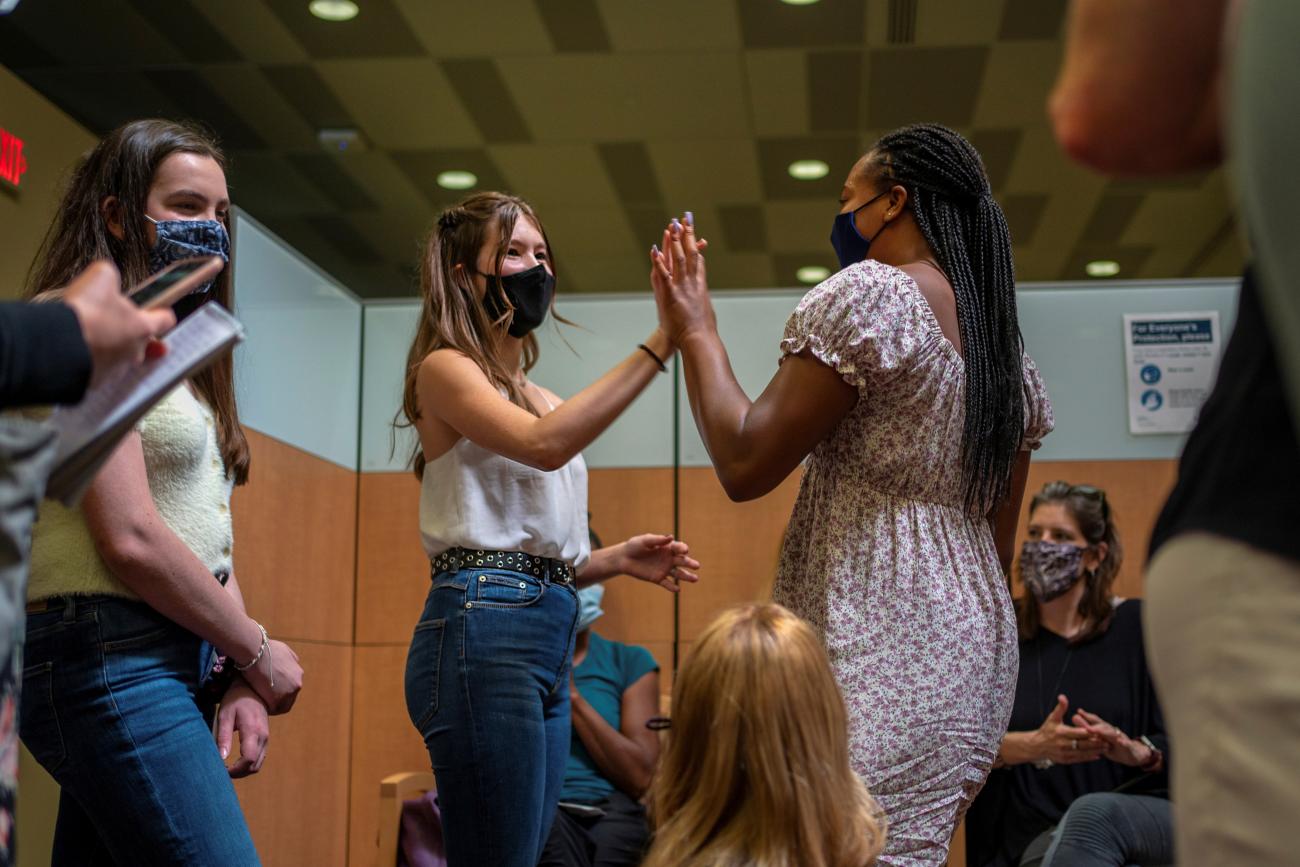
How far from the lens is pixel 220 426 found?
1.81 m

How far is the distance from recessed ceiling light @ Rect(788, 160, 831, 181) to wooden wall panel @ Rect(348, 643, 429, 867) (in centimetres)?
309

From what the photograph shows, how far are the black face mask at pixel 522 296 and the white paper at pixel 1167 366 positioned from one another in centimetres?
215

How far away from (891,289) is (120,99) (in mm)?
4527

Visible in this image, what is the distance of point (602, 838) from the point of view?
3.18 m

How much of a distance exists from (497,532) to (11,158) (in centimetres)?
263

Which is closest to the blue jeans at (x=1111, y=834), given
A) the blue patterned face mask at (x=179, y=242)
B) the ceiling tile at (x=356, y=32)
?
the blue patterned face mask at (x=179, y=242)

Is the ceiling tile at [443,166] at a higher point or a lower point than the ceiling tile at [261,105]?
lower

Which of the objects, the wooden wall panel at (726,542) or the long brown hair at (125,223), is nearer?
the long brown hair at (125,223)

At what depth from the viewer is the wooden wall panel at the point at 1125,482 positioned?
141 inches

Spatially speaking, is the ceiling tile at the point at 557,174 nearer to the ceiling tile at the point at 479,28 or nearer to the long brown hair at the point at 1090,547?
the ceiling tile at the point at 479,28

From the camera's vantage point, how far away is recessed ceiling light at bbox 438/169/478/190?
5.95 m

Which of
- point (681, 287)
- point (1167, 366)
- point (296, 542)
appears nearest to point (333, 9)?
point (296, 542)

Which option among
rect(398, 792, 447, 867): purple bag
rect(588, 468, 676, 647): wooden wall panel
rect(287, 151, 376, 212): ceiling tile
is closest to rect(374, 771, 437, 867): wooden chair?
rect(398, 792, 447, 867): purple bag

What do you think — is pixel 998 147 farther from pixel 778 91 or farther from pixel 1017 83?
pixel 778 91
